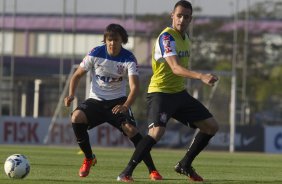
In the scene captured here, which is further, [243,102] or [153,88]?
[243,102]

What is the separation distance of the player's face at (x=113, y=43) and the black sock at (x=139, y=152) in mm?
1482

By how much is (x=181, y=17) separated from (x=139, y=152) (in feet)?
6.31

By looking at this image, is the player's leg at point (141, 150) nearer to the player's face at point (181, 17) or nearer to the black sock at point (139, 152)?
the black sock at point (139, 152)

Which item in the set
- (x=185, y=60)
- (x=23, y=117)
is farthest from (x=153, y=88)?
(x=23, y=117)

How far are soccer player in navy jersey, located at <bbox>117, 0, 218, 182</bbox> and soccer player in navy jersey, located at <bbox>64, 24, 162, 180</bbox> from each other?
52cm

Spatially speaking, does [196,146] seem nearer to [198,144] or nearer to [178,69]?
[198,144]

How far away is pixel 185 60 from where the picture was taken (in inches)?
519

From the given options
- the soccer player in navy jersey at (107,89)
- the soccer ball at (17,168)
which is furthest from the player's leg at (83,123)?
the soccer ball at (17,168)

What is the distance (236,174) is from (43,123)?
21160mm

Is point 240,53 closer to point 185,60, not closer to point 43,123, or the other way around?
point 43,123

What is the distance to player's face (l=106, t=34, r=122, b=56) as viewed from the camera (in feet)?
44.2

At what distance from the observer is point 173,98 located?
1317 centimetres

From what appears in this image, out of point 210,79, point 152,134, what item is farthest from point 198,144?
point 210,79

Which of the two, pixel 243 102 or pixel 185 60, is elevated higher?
pixel 185 60
